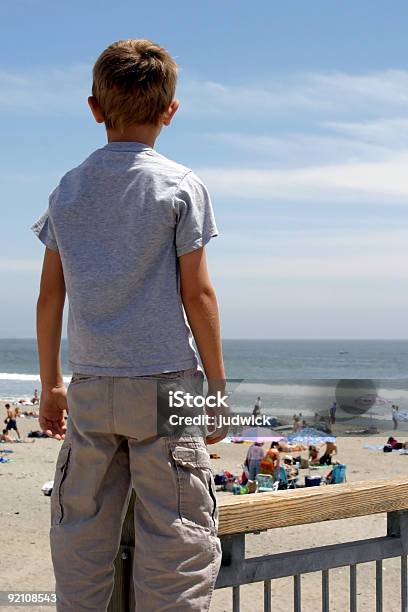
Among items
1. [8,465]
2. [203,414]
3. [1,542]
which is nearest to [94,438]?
[203,414]

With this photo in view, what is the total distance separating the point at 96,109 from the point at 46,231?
1.10 feet

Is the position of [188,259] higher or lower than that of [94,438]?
higher

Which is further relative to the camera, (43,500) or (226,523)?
(43,500)

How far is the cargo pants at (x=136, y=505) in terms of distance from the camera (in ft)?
6.28

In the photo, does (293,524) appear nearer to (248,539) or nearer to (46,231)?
(46,231)

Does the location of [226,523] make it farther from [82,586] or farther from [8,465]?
[8,465]

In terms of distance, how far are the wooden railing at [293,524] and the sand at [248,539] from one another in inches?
183

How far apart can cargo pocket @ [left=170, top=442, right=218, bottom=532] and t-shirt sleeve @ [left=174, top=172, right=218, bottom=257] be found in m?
0.47

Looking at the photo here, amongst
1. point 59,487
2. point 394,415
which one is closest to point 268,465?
point 394,415

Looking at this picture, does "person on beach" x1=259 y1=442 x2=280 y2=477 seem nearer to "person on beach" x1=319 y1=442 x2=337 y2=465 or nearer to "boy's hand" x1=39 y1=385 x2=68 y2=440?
"person on beach" x1=319 y1=442 x2=337 y2=465

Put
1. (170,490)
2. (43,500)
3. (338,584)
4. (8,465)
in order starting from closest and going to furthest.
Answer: (170,490) → (338,584) → (43,500) → (8,465)

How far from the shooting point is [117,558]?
2051mm

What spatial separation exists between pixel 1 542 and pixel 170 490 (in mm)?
9186

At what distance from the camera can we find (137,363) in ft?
6.39
